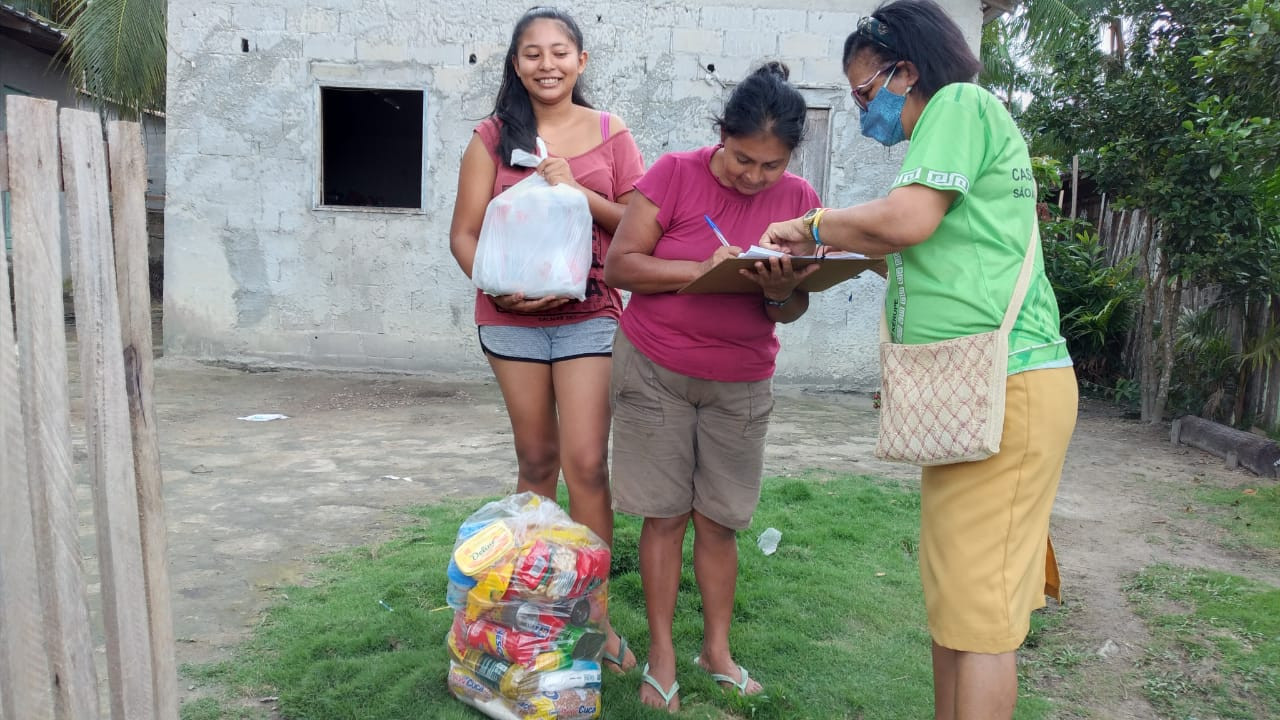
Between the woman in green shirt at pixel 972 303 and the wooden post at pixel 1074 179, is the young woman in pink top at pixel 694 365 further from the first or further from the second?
the wooden post at pixel 1074 179

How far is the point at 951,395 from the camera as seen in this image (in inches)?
79.2

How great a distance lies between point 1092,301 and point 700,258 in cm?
845

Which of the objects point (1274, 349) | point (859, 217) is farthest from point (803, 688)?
point (1274, 349)

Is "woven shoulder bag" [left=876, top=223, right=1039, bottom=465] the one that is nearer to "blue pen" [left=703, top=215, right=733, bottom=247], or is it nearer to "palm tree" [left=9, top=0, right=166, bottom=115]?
"blue pen" [left=703, top=215, right=733, bottom=247]

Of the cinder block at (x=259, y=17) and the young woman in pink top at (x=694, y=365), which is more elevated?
the cinder block at (x=259, y=17)

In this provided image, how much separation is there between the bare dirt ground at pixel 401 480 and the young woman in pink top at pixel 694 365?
48.7 inches

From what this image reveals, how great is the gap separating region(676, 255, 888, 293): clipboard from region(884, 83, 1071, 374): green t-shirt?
278mm

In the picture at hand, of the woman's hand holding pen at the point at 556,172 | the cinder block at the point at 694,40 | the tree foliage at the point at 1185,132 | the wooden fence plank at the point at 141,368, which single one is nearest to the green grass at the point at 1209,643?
the woman's hand holding pen at the point at 556,172

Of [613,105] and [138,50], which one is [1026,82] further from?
[138,50]

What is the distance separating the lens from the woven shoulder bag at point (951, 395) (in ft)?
6.47

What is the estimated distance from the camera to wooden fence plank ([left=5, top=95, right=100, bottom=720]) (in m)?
1.66

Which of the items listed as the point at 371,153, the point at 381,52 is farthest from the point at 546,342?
the point at 371,153

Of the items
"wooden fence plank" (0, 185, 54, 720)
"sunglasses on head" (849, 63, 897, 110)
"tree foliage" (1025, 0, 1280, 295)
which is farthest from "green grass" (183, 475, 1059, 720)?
"tree foliage" (1025, 0, 1280, 295)

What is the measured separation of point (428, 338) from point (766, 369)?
6432 mm
